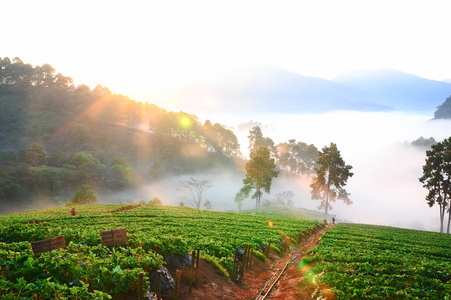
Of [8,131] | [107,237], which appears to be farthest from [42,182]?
[107,237]

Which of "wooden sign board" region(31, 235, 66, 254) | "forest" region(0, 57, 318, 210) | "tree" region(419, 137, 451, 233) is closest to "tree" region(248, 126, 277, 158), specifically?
"forest" region(0, 57, 318, 210)

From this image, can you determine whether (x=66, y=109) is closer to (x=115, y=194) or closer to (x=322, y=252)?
(x=115, y=194)

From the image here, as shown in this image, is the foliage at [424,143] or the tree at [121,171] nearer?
the tree at [121,171]

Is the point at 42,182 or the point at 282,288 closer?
the point at 282,288

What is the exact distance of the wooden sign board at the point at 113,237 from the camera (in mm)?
11141

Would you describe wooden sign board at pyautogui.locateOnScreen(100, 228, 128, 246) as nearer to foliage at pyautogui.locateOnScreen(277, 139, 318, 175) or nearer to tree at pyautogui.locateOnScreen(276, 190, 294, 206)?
tree at pyautogui.locateOnScreen(276, 190, 294, 206)

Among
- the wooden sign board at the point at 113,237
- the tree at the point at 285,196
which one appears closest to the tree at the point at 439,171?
the tree at the point at 285,196

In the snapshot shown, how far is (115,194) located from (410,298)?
89.9 meters

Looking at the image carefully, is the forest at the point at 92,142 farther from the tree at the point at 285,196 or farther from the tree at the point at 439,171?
the tree at the point at 439,171

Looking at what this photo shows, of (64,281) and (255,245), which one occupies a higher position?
(64,281)

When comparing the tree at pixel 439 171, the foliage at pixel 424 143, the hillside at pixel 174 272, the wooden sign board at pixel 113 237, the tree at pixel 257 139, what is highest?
the foliage at pixel 424 143

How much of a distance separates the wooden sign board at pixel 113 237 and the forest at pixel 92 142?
72.3m

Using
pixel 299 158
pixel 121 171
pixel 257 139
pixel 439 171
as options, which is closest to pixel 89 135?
pixel 121 171

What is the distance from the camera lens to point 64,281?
8.32 meters
